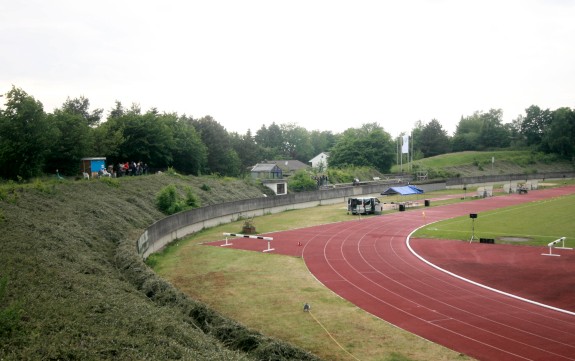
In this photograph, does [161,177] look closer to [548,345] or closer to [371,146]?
[548,345]

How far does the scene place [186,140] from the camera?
202ft

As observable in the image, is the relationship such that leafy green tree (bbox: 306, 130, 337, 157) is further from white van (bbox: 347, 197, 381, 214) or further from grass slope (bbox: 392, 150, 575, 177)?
white van (bbox: 347, 197, 381, 214)

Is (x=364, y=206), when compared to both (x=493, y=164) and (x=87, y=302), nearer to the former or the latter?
(x=87, y=302)

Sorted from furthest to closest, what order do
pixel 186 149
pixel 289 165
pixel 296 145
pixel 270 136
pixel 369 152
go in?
pixel 296 145
pixel 270 136
pixel 289 165
pixel 369 152
pixel 186 149

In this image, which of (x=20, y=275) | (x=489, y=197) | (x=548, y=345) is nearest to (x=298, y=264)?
(x=548, y=345)

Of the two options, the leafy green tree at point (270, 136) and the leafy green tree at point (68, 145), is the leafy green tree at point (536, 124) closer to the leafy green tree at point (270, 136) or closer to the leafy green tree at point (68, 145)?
the leafy green tree at point (270, 136)

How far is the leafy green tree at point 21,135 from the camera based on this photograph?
107 ft

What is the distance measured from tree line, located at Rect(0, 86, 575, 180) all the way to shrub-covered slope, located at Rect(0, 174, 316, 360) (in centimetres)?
814

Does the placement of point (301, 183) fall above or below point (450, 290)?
above

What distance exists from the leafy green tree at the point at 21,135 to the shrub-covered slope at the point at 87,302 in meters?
7.20

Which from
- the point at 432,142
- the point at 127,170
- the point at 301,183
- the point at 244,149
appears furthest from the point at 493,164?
the point at 127,170

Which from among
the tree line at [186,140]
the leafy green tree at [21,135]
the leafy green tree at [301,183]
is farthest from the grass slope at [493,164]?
the leafy green tree at [21,135]

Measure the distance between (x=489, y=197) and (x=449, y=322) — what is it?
53.4 m

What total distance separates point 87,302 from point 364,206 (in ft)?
136
